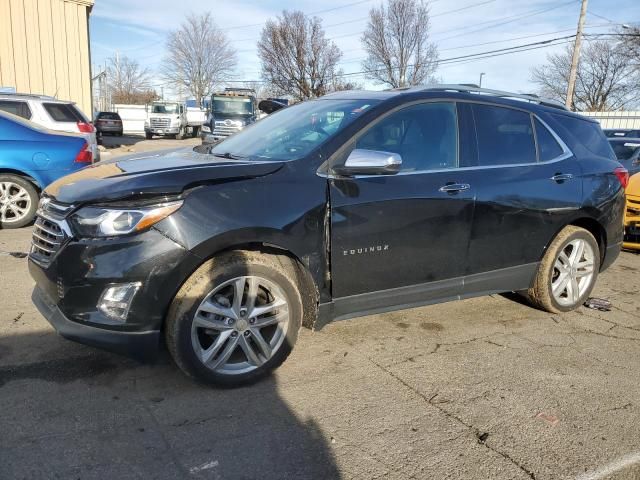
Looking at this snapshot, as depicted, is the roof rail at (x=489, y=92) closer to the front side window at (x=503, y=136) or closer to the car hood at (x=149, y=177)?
the front side window at (x=503, y=136)

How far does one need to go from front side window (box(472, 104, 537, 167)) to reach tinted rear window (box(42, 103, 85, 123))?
8271 millimetres

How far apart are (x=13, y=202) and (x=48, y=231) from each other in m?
4.72

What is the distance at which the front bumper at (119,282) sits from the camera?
8.89ft

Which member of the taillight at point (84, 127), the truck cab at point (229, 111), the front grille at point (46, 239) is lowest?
the front grille at point (46, 239)

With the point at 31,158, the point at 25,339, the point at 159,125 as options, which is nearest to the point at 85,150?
the point at 31,158

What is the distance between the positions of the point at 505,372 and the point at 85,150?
6.14 m

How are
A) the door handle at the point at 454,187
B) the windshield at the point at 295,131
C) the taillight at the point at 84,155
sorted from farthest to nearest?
the taillight at the point at 84,155 → the door handle at the point at 454,187 → the windshield at the point at 295,131

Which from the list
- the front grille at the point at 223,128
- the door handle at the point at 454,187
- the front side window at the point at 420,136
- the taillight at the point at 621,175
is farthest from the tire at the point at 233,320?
the front grille at the point at 223,128

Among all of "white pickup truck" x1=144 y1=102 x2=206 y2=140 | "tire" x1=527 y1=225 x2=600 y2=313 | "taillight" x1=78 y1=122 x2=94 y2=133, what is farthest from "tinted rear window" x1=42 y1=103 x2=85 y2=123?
"white pickup truck" x1=144 y1=102 x2=206 y2=140

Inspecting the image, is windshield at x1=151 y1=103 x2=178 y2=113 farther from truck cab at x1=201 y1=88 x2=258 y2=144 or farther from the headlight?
the headlight

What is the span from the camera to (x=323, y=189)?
126 inches

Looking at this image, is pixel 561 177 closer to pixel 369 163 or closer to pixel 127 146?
pixel 369 163

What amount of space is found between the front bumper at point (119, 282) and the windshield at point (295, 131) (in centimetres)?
104

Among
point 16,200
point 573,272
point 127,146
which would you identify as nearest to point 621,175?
point 573,272
